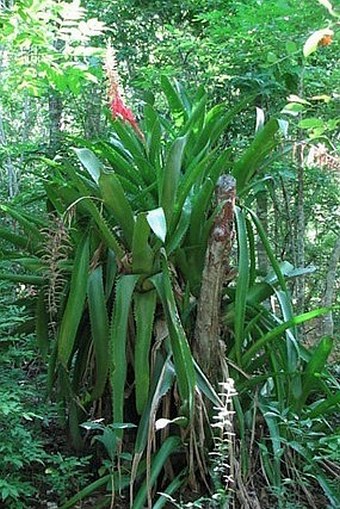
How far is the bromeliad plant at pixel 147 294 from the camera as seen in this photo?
1.79 meters

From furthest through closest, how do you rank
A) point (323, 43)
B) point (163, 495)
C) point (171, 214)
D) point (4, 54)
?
point (4, 54)
point (171, 214)
point (163, 495)
point (323, 43)

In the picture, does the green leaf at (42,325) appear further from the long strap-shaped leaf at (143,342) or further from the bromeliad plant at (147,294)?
the long strap-shaped leaf at (143,342)

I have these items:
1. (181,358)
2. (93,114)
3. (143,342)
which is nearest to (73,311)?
(143,342)

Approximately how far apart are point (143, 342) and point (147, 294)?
0.16 m

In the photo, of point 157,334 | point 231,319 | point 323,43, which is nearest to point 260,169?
point 231,319

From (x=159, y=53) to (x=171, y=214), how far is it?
223cm

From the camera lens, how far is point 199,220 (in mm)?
2016

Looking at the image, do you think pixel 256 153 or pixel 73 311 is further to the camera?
pixel 256 153

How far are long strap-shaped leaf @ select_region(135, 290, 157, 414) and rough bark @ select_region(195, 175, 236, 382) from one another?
0.18 metres

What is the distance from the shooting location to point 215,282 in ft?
6.29

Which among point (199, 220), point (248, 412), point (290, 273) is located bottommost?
point (248, 412)

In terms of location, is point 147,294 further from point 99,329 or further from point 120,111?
point 120,111

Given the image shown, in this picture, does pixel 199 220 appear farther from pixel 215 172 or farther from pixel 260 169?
pixel 260 169

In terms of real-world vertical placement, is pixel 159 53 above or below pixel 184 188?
above
